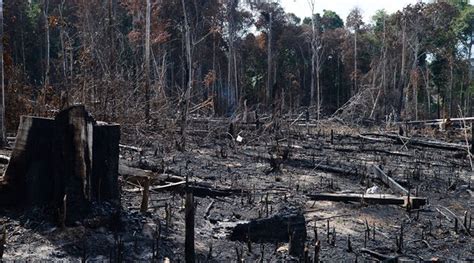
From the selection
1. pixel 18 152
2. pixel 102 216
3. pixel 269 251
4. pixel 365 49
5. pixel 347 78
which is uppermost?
pixel 365 49

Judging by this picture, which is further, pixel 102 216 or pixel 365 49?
pixel 365 49

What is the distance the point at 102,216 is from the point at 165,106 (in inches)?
314

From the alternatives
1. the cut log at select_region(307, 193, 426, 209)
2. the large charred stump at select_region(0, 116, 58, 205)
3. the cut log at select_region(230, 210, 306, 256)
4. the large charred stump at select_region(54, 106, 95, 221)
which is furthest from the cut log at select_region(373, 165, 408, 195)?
the large charred stump at select_region(0, 116, 58, 205)

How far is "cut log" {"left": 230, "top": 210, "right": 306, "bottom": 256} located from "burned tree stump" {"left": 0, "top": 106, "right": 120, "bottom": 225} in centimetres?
133

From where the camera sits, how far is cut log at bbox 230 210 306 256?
16.4ft

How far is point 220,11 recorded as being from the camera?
117 feet

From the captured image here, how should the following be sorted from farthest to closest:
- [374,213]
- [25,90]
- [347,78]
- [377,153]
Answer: [347,78] → [377,153] → [25,90] → [374,213]

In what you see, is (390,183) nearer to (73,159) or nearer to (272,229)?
(272,229)

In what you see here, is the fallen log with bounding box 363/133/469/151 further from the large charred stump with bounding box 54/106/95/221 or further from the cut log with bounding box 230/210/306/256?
the large charred stump with bounding box 54/106/95/221

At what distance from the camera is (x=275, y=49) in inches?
1686

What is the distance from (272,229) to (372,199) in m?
2.45

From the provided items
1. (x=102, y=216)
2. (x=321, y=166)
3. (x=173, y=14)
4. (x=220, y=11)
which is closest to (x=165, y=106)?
A: (x=321, y=166)

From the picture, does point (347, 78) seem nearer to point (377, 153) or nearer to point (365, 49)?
point (365, 49)

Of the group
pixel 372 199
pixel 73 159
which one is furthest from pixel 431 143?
pixel 73 159
